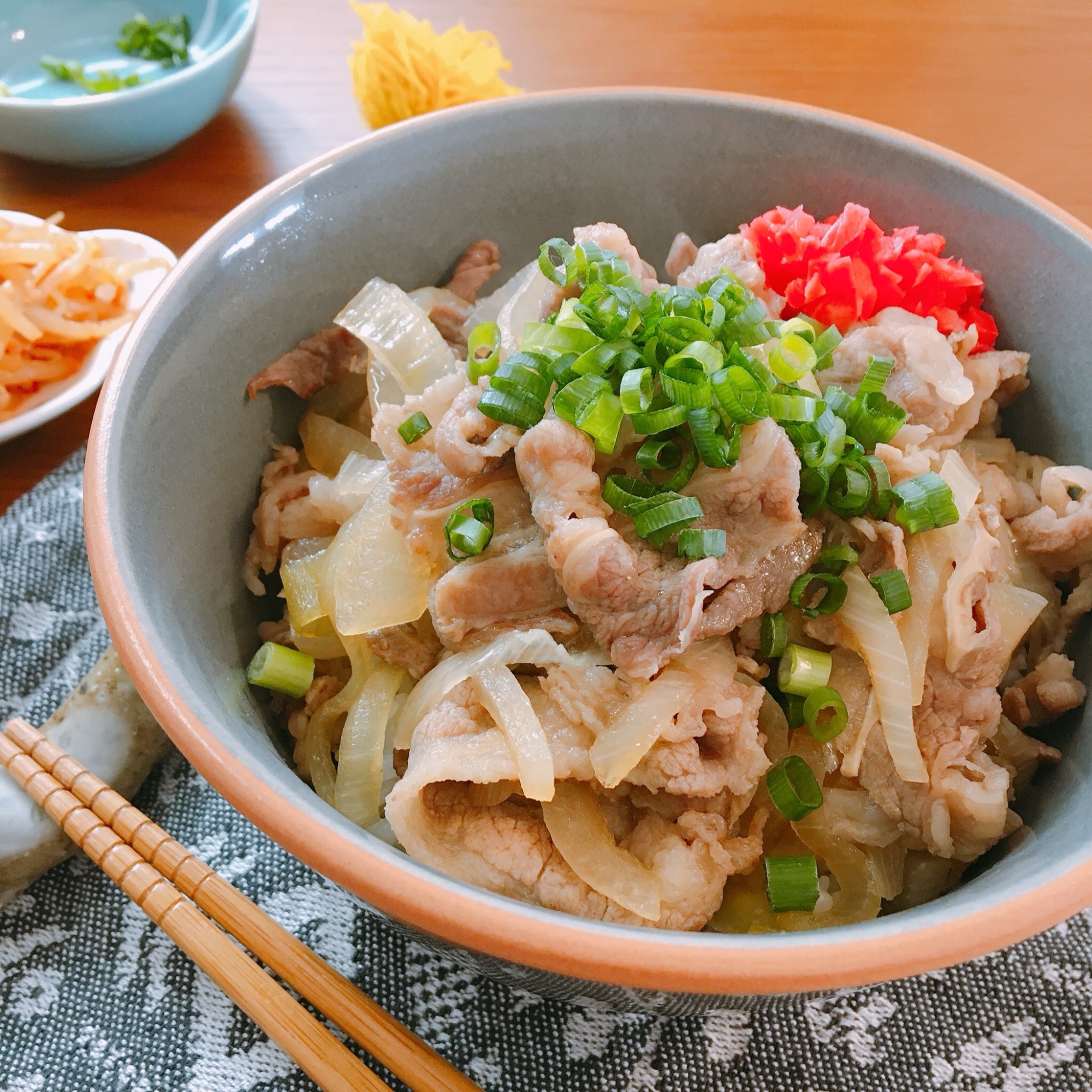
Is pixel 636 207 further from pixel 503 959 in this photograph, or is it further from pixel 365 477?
pixel 503 959

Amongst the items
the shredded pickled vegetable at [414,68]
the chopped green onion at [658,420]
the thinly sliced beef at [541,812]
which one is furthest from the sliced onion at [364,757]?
the shredded pickled vegetable at [414,68]

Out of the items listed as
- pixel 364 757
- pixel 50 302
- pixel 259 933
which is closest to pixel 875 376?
pixel 364 757

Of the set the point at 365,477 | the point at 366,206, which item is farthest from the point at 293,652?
the point at 366,206

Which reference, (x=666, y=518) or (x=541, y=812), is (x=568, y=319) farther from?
(x=541, y=812)

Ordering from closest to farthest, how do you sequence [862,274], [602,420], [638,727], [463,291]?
[638,727] → [602,420] → [862,274] → [463,291]

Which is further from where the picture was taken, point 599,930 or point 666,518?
point 666,518

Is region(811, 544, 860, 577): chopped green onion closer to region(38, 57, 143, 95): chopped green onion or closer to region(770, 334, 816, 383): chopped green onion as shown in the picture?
region(770, 334, 816, 383): chopped green onion

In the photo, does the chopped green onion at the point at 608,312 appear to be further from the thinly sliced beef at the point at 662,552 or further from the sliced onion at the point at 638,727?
the sliced onion at the point at 638,727
